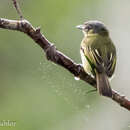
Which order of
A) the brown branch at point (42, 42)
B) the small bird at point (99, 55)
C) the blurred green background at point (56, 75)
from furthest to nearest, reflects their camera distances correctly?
the blurred green background at point (56, 75)
the small bird at point (99, 55)
the brown branch at point (42, 42)

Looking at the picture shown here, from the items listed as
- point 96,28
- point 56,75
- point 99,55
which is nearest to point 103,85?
point 99,55

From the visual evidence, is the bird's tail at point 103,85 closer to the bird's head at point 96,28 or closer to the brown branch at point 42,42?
the brown branch at point 42,42

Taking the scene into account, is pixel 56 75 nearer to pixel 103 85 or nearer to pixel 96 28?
pixel 96 28

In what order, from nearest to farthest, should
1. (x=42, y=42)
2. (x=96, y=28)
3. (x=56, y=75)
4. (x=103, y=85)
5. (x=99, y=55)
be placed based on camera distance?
(x=42, y=42) < (x=103, y=85) < (x=99, y=55) < (x=96, y=28) < (x=56, y=75)

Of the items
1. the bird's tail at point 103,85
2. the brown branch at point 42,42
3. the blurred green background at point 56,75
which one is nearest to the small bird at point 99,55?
the bird's tail at point 103,85

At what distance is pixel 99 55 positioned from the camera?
5648 mm

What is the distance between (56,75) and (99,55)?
111 inches

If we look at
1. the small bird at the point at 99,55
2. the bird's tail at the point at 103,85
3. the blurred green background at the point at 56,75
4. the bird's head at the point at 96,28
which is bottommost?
the bird's tail at the point at 103,85

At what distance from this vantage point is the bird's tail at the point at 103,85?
4.97 meters

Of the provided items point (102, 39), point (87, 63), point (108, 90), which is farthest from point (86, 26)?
point (108, 90)

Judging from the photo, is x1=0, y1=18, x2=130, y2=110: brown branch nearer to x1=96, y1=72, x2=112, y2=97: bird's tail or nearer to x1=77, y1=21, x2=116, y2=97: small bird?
x1=96, y1=72, x2=112, y2=97: bird's tail

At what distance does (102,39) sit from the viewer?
6023mm

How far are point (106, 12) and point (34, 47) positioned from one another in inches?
111

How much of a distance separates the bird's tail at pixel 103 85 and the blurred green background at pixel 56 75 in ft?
9.13
